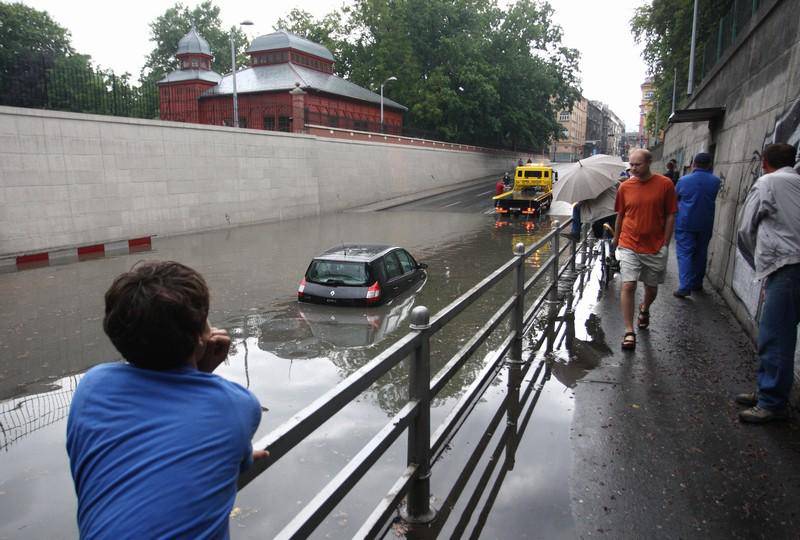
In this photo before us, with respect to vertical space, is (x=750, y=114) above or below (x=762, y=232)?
above

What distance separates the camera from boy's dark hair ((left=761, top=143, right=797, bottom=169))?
13.6 ft

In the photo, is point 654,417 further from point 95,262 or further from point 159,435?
point 95,262

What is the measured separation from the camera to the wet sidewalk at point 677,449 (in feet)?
10.4

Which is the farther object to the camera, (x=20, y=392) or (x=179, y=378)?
(x=20, y=392)

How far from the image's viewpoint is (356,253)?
10766 mm

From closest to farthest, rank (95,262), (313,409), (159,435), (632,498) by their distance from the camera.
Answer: (159,435) → (313,409) → (632,498) → (95,262)

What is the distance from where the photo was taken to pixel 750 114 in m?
8.08

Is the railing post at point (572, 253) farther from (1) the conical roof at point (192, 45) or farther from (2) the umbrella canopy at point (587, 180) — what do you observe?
(1) the conical roof at point (192, 45)

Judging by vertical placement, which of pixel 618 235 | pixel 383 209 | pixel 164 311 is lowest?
pixel 383 209

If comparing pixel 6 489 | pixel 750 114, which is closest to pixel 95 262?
pixel 6 489

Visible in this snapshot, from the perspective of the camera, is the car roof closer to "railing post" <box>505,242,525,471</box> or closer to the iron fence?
the iron fence

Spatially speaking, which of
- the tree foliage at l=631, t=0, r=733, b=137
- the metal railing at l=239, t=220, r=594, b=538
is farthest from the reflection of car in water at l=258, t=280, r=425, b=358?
the tree foliage at l=631, t=0, r=733, b=137

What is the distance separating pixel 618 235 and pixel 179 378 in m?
5.86

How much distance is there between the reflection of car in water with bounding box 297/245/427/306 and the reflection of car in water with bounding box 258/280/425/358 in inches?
7.2
